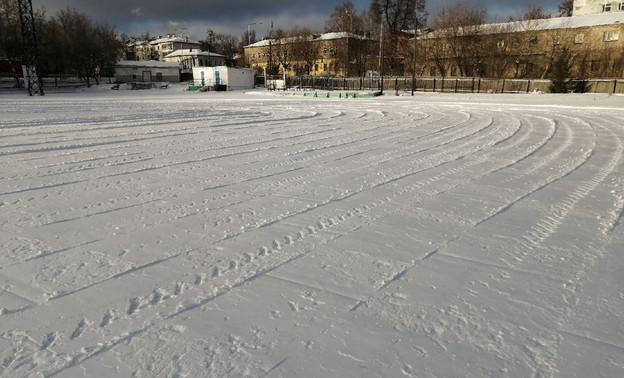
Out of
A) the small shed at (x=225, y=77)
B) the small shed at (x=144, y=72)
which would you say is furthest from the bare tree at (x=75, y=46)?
the small shed at (x=225, y=77)

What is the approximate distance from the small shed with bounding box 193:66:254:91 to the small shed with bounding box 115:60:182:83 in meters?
16.1

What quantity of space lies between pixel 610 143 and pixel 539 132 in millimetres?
2226

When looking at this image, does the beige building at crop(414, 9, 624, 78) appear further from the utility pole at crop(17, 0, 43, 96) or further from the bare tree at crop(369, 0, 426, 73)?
the utility pole at crop(17, 0, 43, 96)

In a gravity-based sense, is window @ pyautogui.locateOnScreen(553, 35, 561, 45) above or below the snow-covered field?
above

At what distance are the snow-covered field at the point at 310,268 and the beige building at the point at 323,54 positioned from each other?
201 ft

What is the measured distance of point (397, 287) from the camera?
333 cm

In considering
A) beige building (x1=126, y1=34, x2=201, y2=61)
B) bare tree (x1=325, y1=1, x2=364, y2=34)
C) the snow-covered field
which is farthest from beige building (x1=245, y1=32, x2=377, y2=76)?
the snow-covered field

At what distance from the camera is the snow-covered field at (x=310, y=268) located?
2533 mm

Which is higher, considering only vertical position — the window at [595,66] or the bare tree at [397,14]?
the bare tree at [397,14]

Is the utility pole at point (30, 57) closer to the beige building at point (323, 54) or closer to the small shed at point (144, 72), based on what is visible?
the small shed at point (144, 72)

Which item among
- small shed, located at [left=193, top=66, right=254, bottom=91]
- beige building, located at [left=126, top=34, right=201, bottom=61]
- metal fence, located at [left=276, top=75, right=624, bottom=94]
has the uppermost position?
beige building, located at [left=126, top=34, right=201, bottom=61]

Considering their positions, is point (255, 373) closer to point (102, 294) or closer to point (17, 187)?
point (102, 294)

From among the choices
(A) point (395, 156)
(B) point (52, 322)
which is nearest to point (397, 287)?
(B) point (52, 322)

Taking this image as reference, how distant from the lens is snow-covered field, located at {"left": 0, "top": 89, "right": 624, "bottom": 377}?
253 centimetres
